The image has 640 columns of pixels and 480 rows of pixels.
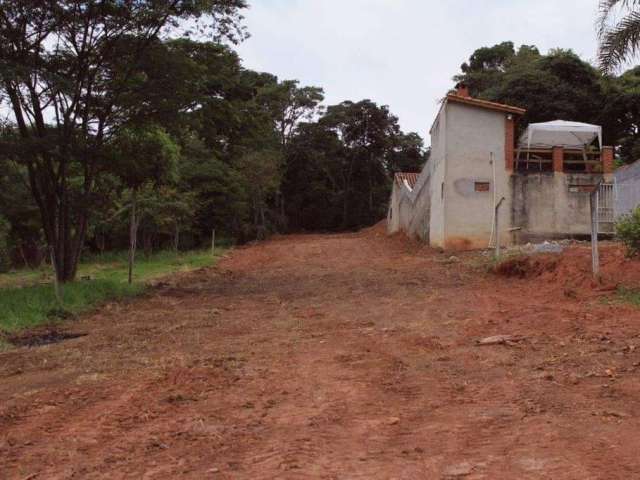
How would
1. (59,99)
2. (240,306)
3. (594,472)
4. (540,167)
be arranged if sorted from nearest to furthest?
(594,472)
(240,306)
(59,99)
(540,167)

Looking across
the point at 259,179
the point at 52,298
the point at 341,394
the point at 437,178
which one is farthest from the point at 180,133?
the point at 259,179

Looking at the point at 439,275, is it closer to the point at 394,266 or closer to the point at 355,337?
the point at 394,266

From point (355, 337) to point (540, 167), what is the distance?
15194mm

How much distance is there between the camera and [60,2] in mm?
13336

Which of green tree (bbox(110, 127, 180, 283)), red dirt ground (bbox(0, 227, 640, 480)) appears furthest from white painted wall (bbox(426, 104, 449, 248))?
red dirt ground (bbox(0, 227, 640, 480))

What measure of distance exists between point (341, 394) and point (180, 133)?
12.4 m

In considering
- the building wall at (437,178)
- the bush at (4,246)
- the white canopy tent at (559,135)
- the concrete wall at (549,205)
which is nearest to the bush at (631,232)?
the concrete wall at (549,205)

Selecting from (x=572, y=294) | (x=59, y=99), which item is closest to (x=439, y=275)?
(x=572, y=294)

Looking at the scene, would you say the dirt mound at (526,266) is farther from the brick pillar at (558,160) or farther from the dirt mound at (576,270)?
the brick pillar at (558,160)

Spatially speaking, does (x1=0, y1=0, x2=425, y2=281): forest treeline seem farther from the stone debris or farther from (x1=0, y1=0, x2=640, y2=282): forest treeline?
the stone debris

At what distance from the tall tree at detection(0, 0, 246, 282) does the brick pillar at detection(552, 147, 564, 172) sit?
10.7 meters

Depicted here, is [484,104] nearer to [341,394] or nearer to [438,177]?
[438,177]

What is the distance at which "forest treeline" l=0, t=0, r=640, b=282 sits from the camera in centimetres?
1392

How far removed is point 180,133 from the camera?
54.3 ft
